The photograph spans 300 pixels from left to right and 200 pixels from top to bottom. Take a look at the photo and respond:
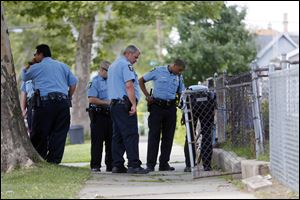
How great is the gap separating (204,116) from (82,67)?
17.8 metres

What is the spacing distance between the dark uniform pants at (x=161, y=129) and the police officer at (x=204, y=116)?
1.06 meters

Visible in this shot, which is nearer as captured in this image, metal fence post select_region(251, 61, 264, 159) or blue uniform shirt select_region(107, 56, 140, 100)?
metal fence post select_region(251, 61, 264, 159)

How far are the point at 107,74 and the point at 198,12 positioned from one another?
1553 centimetres

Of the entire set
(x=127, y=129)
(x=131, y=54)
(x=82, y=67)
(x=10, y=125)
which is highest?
(x=82, y=67)

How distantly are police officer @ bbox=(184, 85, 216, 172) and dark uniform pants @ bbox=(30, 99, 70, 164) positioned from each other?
200 centimetres

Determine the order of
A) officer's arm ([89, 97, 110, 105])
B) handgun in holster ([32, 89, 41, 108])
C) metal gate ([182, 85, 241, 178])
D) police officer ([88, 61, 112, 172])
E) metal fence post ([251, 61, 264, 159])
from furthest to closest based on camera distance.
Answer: police officer ([88, 61, 112, 172]) < officer's arm ([89, 97, 110, 105]) < handgun in holster ([32, 89, 41, 108]) < metal gate ([182, 85, 241, 178]) < metal fence post ([251, 61, 264, 159])

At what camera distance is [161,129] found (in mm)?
12430

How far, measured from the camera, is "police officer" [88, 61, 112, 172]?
39.2 feet

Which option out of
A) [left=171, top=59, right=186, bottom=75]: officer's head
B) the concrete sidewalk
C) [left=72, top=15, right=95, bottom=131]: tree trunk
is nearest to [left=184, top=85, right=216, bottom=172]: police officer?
the concrete sidewalk

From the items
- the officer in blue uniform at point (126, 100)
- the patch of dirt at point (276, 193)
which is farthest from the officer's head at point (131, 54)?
the patch of dirt at point (276, 193)

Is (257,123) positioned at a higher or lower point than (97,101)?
lower

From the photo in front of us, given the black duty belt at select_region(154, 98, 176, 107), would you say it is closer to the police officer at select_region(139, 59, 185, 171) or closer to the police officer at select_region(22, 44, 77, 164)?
the police officer at select_region(139, 59, 185, 171)

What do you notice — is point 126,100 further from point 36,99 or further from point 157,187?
point 157,187

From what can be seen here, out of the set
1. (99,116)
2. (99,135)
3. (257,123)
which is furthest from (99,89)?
(257,123)
